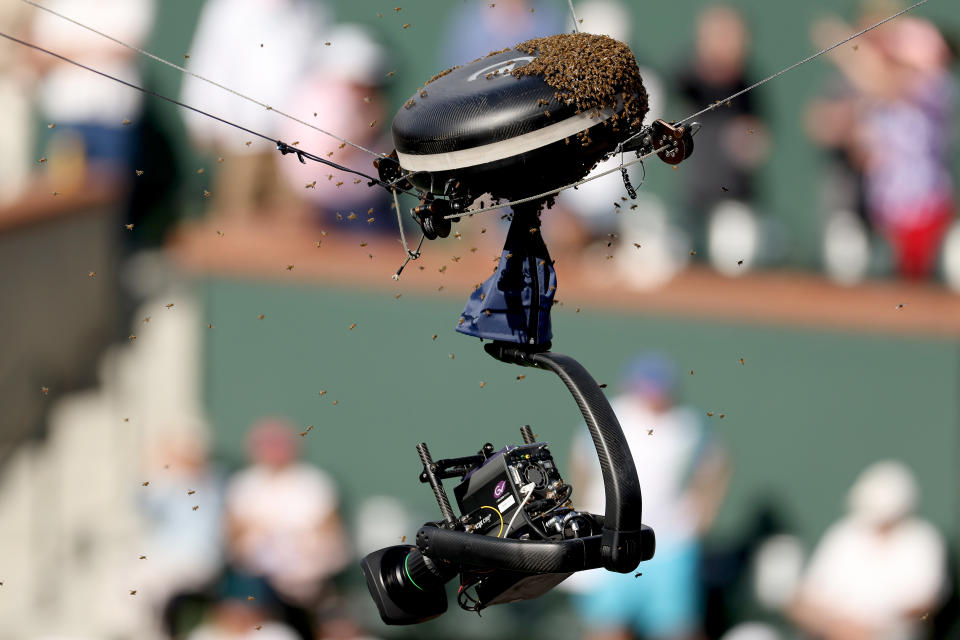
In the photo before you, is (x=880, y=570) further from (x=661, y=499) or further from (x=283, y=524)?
(x=283, y=524)

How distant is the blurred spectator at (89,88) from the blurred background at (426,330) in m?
0.04

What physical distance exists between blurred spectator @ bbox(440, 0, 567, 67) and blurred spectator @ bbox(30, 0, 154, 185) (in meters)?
2.90

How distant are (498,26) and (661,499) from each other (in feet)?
12.4

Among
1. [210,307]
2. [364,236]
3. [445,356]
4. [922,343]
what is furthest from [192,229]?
[922,343]

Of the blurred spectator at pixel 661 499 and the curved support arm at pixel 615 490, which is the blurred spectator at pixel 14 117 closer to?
the blurred spectator at pixel 661 499

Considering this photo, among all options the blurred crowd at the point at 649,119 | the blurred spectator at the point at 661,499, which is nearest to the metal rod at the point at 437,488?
the blurred spectator at the point at 661,499

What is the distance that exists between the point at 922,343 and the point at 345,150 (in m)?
4.61

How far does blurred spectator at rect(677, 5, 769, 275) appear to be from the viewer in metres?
12.7

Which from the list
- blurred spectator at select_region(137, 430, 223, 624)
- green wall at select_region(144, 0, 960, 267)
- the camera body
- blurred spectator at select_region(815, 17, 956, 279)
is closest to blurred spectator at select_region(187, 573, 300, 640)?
blurred spectator at select_region(137, 430, 223, 624)

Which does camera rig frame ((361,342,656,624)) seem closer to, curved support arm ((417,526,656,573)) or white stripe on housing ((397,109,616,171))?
curved support arm ((417,526,656,573))

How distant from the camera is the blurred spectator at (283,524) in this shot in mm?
12961

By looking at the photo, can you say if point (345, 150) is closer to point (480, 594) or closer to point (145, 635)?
point (145, 635)

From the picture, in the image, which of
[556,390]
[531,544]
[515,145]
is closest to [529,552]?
[531,544]

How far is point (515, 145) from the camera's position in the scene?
541cm
